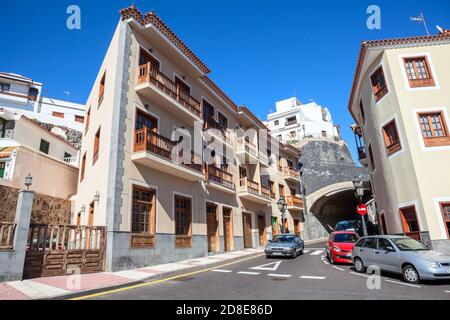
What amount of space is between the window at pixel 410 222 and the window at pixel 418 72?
6870mm

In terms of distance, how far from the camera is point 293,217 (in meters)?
32.2

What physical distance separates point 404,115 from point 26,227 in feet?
58.1

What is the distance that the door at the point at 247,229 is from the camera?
22877mm

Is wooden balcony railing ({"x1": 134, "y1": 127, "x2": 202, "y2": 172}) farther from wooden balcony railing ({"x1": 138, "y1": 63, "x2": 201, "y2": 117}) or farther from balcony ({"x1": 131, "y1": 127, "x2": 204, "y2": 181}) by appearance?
wooden balcony railing ({"x1": 138, "y1": 63, "x2": 201, "y2": 117})

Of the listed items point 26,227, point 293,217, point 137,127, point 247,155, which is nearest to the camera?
point 26,227

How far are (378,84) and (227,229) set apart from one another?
1400cm

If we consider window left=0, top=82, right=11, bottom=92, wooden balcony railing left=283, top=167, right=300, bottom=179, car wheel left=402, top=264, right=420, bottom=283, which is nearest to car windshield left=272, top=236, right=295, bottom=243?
car wheel left=402, top=264, right=420, bottom=283

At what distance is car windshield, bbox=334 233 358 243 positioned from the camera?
13.4 metres

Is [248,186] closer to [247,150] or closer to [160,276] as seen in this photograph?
[247,150]

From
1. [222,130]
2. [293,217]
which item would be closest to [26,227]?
[222,130]

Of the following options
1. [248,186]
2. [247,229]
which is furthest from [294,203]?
[248,186]

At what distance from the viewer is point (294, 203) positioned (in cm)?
3167

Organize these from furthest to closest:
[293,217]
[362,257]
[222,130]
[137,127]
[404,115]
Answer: [293,217] → [222,130] → [404,115] → [137,127] → [362,257]
